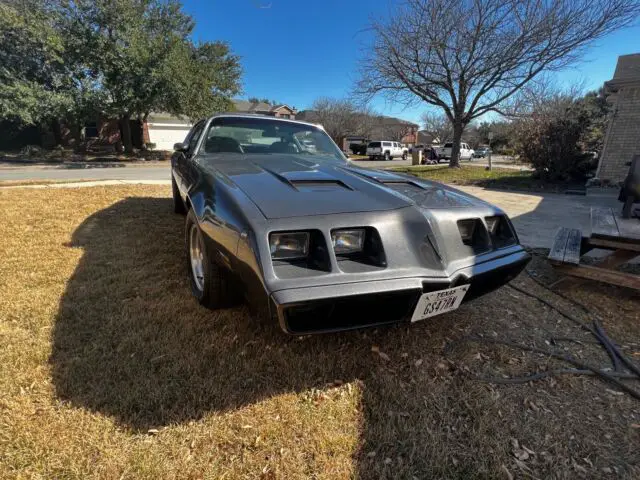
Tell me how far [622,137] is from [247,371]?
44.1 ft

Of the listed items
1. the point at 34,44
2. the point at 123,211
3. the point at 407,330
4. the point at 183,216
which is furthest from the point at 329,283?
the point at 34,44

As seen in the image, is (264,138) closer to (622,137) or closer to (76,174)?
(622,137)

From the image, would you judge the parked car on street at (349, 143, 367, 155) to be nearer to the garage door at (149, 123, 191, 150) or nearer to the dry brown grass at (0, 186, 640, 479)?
the garage door at (149, 123, 191, 150)

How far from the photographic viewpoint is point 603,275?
113 inches

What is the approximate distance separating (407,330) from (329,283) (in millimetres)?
1157

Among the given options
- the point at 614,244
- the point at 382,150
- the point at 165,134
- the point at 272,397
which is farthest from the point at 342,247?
the point at 165,134

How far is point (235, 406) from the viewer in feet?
5.47

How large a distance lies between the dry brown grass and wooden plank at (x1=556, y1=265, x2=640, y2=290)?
267 millimetres

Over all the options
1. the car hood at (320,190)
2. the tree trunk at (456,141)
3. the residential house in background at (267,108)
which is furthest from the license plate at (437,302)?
the residential house in background at (267,108)

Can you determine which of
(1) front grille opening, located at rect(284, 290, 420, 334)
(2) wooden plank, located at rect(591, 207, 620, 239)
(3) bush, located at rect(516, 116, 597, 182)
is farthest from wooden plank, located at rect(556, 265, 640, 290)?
(3) bush, located at rect(516, 116, 597, 182)

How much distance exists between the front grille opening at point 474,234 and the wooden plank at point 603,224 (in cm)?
190

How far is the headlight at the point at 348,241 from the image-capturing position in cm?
163

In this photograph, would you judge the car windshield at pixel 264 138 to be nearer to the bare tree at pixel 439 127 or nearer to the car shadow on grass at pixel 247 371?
the car shadow on grass at pixel 247 371

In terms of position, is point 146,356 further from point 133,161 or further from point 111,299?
point 133,161
